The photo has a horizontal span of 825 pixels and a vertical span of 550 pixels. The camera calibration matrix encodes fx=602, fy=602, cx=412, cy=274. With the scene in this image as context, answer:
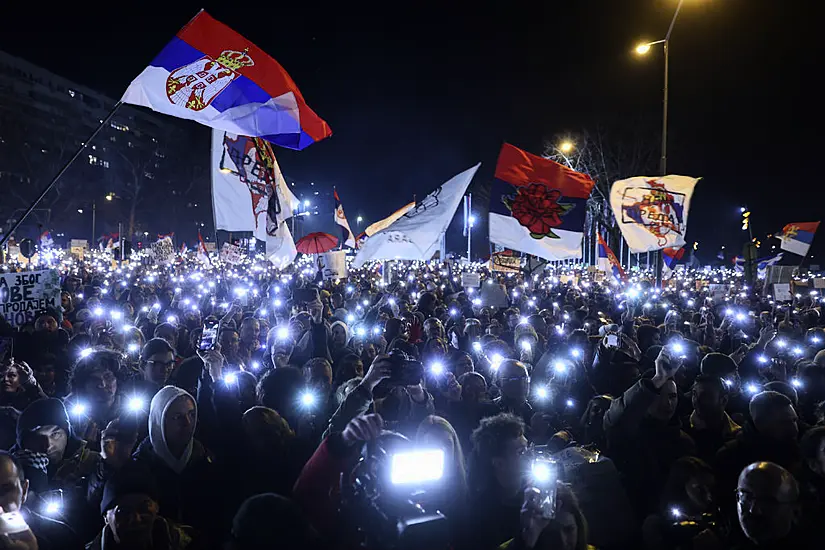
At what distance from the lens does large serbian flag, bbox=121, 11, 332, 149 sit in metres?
5.86

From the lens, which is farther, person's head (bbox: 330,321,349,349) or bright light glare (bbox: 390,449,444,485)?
person's head (bbox: 330,321,349,349)

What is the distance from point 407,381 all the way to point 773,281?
55.2ft

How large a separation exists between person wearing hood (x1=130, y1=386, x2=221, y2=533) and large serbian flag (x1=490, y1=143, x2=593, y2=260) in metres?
6.89

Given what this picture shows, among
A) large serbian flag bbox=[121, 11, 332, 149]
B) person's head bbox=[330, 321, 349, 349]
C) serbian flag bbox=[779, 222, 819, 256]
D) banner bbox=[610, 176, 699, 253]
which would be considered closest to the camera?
large serbian flag bbox=[121, 11, 332, 149]

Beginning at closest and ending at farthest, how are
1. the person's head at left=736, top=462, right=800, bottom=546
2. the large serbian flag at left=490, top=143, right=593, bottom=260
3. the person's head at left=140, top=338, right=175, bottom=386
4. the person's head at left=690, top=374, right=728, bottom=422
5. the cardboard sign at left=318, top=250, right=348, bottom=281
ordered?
the person's head at left=736, top=462, right=800, bottom=546
the person's head at left=690, top=374, right=728, bottom=422
the person's head at left=140, top=338, right=175, bottom=386
the large serbian flag at left=490, top=143, right=593, bottom=260
the cardboard sign at left=318, top=250, right=348, bottom=281

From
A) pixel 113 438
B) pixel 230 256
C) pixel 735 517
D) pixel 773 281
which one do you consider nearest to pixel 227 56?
pixel 113 438

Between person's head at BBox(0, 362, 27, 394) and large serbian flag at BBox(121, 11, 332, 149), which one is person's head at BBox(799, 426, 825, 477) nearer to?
large serbian flag at BBox(121, 11, 332, 149)

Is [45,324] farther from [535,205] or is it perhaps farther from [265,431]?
[535,205]

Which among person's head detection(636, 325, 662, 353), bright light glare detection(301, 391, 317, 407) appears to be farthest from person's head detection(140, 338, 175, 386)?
person's head detection(636, 325, 662, 353)

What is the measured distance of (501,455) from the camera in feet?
10.9

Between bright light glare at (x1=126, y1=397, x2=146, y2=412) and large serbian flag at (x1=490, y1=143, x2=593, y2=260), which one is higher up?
large serbian flag at (x1=490, y1=143, x2=593, y2=260)

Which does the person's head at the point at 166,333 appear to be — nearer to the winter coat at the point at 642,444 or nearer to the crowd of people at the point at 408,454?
the crowd of people at the point at 408,454

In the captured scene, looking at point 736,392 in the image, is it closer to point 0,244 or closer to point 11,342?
point 0,244

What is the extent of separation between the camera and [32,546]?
2555 millimetres
